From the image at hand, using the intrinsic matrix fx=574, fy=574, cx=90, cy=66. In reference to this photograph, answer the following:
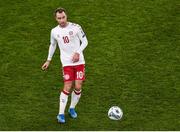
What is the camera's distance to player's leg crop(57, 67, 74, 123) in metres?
13.5

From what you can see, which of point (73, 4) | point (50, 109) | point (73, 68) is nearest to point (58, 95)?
point (50, 109)

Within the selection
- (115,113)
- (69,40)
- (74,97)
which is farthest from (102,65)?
(69,40)

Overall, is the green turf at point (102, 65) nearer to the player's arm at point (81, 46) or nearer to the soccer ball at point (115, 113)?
the soccer ball at point (115, 113)

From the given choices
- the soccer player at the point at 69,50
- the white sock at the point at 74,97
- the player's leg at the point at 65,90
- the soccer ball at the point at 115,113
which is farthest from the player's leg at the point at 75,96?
the soccer ball at the point at 115,113

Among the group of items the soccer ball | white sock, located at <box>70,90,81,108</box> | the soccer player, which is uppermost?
the soccer player

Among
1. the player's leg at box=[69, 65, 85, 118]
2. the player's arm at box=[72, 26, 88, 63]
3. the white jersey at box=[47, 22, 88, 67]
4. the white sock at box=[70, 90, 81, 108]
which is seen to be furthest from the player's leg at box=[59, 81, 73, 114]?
the player's arm at box=[72, 26, 88, 63]

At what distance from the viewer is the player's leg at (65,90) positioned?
13523mm

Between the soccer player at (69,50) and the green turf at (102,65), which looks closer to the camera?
the soccer player at (69,50)

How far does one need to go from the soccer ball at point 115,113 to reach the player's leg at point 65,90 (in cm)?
111

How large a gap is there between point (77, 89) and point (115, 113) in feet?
3.54

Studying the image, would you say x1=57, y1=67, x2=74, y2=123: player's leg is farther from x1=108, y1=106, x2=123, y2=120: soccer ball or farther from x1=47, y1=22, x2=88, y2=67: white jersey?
x1=108, y1=106, x2=123, y2=120: soccer ball

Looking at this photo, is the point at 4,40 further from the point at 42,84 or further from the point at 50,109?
the point at 50,109

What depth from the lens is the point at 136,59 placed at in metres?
16.7

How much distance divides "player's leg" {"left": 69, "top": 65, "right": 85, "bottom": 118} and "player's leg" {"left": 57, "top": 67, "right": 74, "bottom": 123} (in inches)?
5.8
